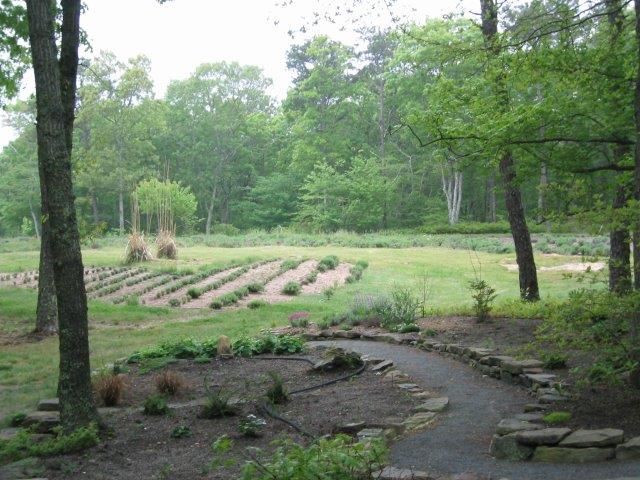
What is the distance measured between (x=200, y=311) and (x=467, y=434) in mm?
8756

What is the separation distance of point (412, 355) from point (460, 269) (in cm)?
1032

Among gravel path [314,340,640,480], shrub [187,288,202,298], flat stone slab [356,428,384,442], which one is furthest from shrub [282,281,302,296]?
flat stone slab [356,428,384,442]

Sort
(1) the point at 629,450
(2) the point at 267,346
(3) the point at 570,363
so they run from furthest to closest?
(2) the point at 267,346, (3) the point at 570,363, (1) the point at 629,450

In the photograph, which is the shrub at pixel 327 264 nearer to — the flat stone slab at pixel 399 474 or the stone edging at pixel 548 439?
the stone edging at pixel 548 439

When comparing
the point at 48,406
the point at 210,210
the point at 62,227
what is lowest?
the point at 48,406

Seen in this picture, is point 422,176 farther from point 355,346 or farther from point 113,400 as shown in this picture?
point 113,400

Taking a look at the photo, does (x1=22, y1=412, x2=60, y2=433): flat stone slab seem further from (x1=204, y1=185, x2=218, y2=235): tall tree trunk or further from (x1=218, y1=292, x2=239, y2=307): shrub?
(x1=204, y1=185, x2=218, y2=235): tall tree trunk

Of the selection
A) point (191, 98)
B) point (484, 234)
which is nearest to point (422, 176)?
point (484, 234)

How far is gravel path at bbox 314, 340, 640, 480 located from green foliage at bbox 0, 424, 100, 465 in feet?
7.56

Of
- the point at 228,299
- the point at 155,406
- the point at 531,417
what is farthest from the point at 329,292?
the point at 531,417

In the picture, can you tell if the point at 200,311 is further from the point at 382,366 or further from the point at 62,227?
the point at 62,227

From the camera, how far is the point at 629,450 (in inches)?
135

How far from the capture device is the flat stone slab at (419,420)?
4625mm

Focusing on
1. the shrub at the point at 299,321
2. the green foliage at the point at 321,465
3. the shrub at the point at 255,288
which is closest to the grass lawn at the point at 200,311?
the shrub at the point at 299,321
